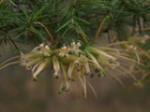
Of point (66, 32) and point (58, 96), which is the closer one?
point (66, 32)

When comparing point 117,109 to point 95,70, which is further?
point 117,109

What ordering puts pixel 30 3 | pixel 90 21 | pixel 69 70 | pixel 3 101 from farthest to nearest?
pixel 3 101, pixel 90 21, pixel 30 3, pixel 69 70

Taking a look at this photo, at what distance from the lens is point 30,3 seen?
130cm

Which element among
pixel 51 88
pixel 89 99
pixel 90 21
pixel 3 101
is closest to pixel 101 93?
pixel 89 99

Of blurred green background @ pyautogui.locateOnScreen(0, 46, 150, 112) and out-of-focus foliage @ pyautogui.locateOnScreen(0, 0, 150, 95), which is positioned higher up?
out-of-focus foliage @ pyautogui.locateOnScreen(0, 0, 150, 95)

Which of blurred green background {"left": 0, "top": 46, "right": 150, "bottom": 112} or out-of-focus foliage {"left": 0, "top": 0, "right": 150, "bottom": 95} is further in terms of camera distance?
blurred green background {"left": 0, "top": 46, "right": 150, "bottom": 112}

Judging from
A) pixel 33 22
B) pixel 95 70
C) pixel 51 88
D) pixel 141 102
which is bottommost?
pixel 141 102

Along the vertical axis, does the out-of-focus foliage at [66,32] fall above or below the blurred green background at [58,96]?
above

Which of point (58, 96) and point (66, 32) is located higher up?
point (66, 32)

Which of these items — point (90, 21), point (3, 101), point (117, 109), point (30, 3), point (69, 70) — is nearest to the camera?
point (69, 70)

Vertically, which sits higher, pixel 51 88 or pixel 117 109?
pixel 51 88

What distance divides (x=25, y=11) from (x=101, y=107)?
5.05 meters

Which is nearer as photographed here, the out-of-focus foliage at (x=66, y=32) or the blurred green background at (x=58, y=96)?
the out-of-focus foliage at (x=66, y=32)

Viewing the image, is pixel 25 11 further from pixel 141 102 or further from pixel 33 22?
pixel 141 102
